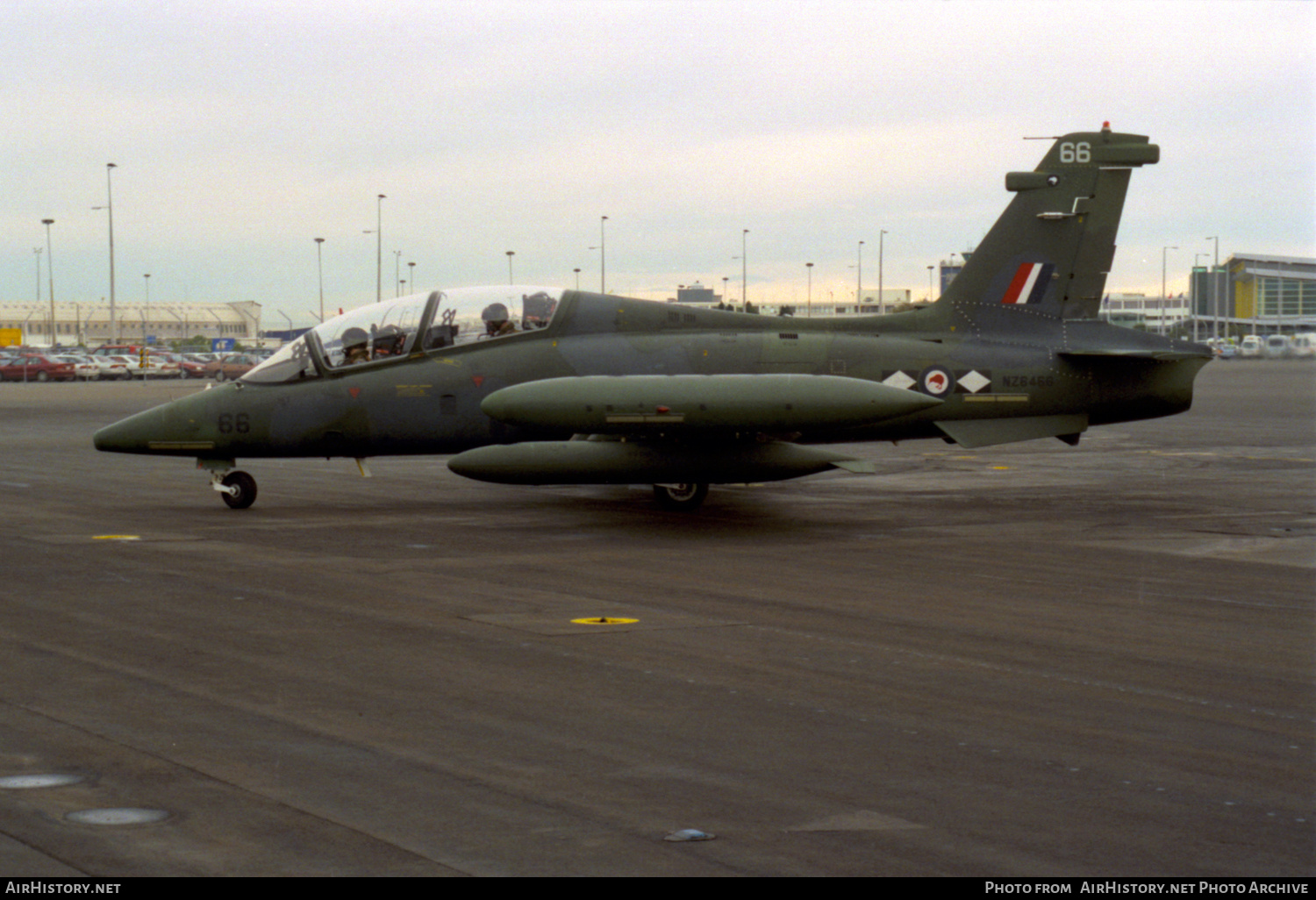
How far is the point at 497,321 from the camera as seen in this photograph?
2027cm

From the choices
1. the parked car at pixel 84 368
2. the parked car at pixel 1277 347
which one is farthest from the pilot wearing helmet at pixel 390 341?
the parked car at pixel 1277 347

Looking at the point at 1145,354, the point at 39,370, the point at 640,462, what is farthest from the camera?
the point at 39,370

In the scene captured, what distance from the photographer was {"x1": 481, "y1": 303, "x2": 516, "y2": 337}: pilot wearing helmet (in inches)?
796

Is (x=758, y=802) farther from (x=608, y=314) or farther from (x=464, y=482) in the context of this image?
(x=464, y=482)

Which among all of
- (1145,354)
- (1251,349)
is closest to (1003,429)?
(1145,354)

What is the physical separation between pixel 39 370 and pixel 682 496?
79313mm

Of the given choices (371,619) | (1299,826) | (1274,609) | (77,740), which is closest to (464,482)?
(371,619)

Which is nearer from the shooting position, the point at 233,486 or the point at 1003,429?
the point at 233,486

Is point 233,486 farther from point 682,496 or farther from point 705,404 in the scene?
point 705,404

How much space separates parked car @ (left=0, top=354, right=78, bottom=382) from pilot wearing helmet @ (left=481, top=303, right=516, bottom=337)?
76769 mm

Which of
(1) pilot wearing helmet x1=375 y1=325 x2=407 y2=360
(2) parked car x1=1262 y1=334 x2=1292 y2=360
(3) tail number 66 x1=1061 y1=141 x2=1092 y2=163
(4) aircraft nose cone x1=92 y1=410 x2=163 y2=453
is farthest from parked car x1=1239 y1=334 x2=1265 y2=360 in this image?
(4) aircraft nose cone x1=92 y1=410 x2=163 y2=453

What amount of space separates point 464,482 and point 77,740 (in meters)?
16.7

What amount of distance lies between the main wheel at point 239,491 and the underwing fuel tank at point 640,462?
3.75 meters

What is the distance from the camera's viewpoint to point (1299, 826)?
6488mm
